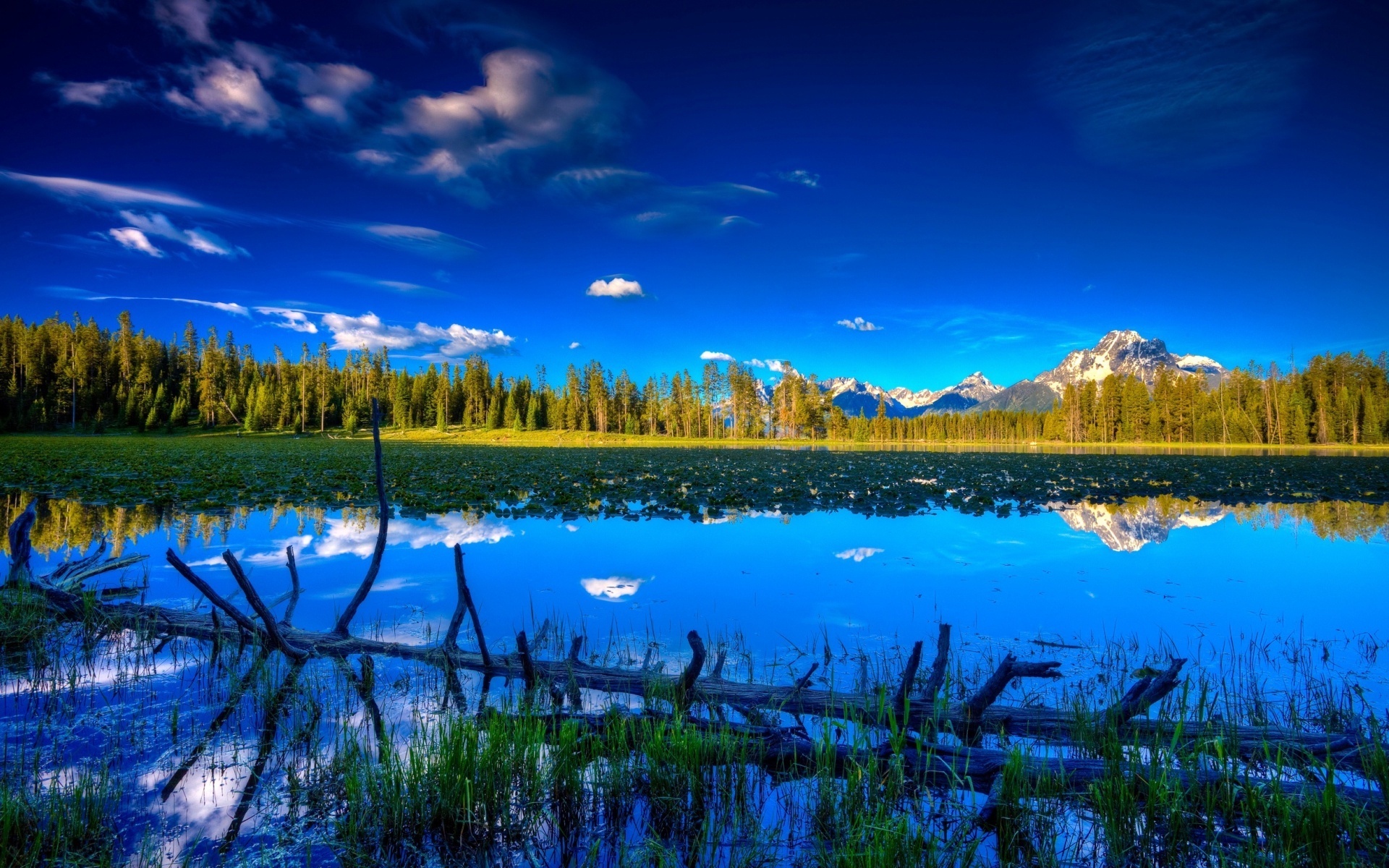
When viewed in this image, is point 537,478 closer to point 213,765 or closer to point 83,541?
point 83,541

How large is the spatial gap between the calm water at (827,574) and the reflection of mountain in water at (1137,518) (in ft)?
0.47

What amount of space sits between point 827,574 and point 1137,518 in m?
11.9

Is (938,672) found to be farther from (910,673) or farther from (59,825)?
(59,825)

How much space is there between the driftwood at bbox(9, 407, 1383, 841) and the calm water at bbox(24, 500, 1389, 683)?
1.18 m

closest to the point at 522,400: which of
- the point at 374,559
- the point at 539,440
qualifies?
the point at 539,440

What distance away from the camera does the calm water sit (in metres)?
7.60

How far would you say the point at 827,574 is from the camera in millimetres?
10164

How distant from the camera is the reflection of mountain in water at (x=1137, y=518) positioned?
13.8 metres

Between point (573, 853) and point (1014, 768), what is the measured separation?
8.00 feet

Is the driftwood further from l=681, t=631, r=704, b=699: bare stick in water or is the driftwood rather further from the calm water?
the calm water

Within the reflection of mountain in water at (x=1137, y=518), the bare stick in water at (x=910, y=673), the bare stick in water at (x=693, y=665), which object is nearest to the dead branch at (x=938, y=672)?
the bare stick in water at (x=910, y=673)

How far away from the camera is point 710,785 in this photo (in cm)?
382

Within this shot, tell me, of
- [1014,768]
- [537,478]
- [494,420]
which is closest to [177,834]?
[1014,768]

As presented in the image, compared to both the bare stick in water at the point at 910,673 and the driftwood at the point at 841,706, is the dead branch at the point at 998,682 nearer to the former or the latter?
the driftwood at the point at 841,706
